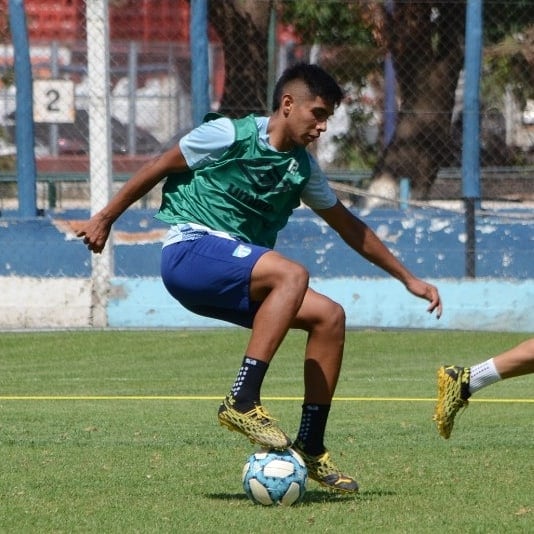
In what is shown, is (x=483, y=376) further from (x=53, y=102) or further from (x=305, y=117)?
(x=53, y=102)

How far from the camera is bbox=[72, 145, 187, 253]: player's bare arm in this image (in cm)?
591

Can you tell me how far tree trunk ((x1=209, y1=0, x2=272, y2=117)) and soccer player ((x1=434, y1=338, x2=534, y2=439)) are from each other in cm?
797

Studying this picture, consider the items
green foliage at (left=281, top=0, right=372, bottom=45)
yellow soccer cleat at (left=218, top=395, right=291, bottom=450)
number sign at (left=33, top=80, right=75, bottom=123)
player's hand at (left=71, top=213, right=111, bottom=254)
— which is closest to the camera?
yellow soccer cleat at (left=218, top=395, right=291, bottom=450)

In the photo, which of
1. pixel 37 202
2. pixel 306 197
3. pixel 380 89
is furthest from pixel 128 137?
pixel 306 197

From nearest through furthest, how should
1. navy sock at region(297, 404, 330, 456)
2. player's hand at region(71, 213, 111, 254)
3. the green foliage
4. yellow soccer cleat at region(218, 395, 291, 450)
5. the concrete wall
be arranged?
yellow soccer cleat at region(218, 395, 291, 450) → player's hand at region(71, 213, 111, 254) → navy sock at region(297, 404, 330, 456) → the concrete wall → the green foliage

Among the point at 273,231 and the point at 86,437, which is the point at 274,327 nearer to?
the point at 273,231

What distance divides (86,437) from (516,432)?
2258mm

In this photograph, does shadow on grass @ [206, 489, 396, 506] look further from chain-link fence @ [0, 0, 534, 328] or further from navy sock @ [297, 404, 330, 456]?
chain-link fence @ [0, 0, 534, 328]

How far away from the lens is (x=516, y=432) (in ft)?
25.4

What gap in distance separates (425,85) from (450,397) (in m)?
8.78

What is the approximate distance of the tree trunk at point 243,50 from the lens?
14.4 metres

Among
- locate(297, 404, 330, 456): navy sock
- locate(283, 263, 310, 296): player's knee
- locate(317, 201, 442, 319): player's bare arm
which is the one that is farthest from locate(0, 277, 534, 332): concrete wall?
locate(283, 263, 310, 296): player's knee

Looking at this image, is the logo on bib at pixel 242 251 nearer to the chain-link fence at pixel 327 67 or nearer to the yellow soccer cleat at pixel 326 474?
the yellow soccer cleat at pixel 326 474

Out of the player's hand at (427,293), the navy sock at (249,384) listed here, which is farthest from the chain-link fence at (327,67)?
the navy sock at (249,384)
